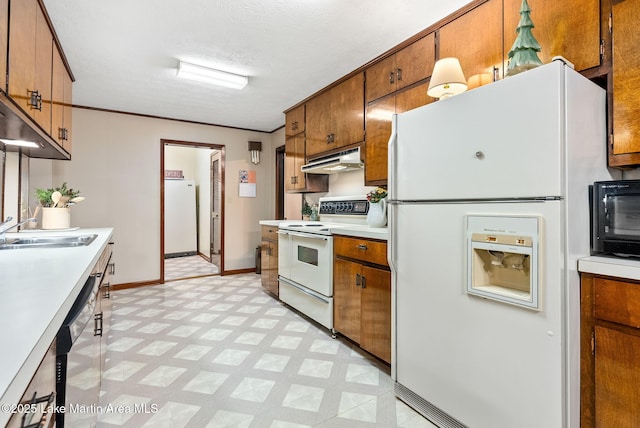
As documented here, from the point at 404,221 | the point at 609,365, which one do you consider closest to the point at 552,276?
the point at 609,365

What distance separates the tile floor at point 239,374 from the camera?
1.70 m

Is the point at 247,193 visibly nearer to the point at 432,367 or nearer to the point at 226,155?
the point at 226,155

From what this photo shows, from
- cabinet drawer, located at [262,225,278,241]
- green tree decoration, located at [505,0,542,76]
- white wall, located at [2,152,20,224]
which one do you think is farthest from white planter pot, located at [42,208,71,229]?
green tree decoration, located at [505,0,542,76]

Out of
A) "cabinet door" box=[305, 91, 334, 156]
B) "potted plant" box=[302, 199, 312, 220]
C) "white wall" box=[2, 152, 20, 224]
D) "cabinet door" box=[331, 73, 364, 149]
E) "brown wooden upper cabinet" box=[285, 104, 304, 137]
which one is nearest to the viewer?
"white wall" box=[2, 152, 20, 224]

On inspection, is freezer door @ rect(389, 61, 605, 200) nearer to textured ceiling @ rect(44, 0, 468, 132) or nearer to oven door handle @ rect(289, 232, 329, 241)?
textured ceiling @ rect(44, 0, 468, 132)

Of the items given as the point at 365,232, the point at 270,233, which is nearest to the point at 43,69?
the point at 365,232

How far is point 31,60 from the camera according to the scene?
5.56 ft

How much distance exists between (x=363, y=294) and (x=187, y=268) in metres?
4.35

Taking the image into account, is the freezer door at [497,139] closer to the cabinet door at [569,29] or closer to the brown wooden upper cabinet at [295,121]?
the cabinet door at [569,29]

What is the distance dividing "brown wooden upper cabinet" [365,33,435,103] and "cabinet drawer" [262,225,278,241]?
1842 mm

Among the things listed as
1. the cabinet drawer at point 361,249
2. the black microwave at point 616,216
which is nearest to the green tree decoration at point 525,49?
the black microwave at point 616,216

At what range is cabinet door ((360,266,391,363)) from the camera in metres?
2.08

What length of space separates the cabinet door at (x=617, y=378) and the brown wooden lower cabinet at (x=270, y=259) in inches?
118

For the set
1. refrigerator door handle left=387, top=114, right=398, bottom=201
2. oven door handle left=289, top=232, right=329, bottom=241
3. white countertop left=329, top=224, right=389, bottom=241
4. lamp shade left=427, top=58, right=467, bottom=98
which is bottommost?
oven door handle left=289, top=232, right=329, bottom=241
